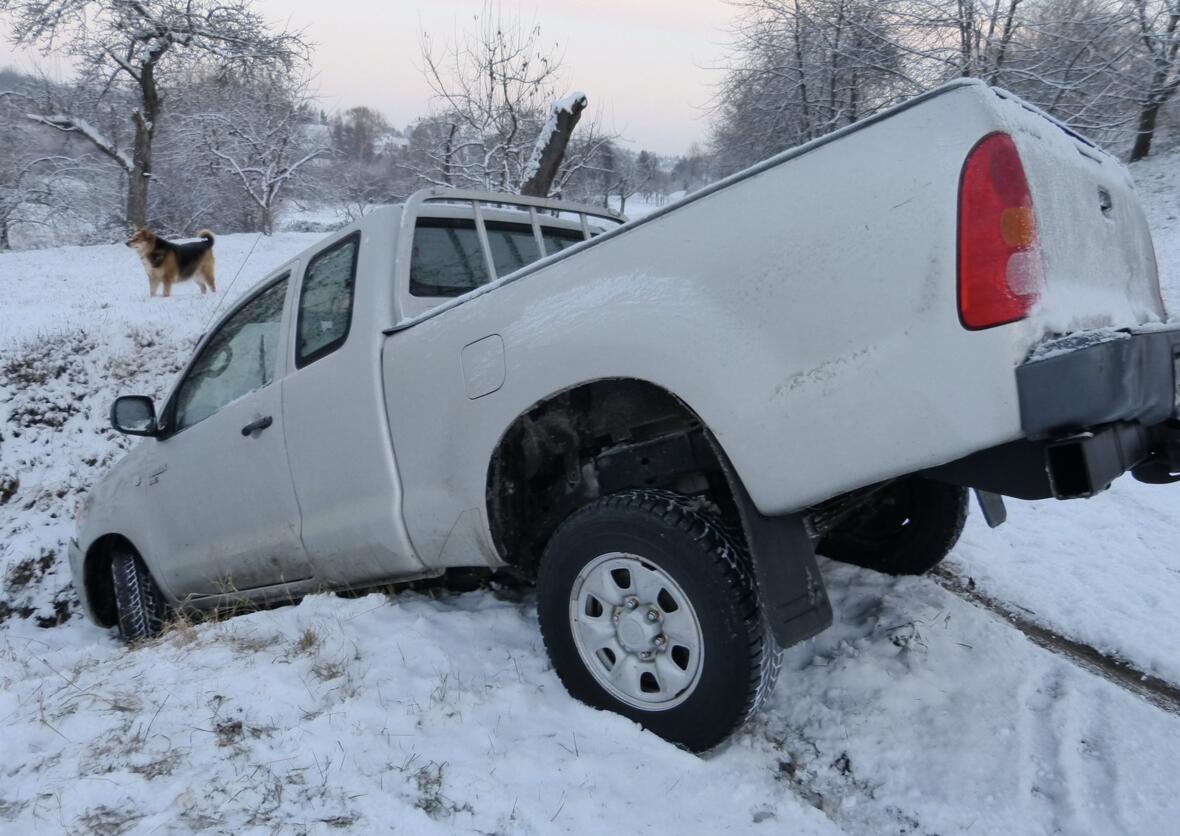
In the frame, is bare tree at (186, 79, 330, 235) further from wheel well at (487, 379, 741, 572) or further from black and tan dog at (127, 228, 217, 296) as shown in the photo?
wheel well at (487, 379, 741, 572)

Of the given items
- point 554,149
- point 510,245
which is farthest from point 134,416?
point 554,149

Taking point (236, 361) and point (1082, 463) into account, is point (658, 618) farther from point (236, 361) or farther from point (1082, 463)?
point (236, 361)

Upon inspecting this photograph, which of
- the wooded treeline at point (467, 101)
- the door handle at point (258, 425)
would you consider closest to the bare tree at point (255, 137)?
the wooded treeline at point (467, 101)

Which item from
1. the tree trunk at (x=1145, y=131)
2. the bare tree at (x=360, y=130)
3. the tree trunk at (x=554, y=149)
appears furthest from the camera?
the bare tree at (x=360, y=130)

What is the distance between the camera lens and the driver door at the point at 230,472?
3.43 m

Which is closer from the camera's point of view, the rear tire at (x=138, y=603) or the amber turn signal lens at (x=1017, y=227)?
the amber turn signal lens at (x=1017, y=227)

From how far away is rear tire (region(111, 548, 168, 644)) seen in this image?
4.40 meters

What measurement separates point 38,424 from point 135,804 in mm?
7739

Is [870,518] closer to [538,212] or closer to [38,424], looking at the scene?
[538,212]

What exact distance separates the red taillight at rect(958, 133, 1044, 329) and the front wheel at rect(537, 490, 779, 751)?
93cm

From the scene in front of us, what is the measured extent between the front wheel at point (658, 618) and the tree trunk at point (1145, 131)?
773 inches

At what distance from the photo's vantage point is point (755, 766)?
223 cm

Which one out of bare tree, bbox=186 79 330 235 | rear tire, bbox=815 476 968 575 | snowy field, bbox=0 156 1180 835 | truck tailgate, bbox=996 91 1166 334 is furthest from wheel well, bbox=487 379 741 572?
bare tree, bbox=186 79 330 235

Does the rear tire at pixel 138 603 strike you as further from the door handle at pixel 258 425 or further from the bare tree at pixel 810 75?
the bare tree at pixel 810 75
